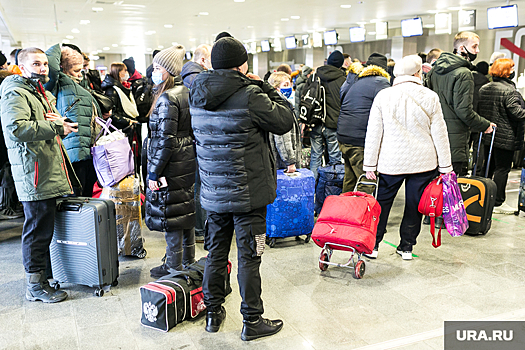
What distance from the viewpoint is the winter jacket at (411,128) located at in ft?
11.6

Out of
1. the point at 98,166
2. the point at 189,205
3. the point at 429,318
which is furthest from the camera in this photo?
the point at 98,166

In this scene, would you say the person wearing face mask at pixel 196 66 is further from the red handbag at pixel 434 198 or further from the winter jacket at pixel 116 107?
the red handbag at pixel 434 198

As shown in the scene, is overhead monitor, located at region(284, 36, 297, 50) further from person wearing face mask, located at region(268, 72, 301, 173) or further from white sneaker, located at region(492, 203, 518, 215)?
person wearing face mask, located at region(268, 72, 301, 173)

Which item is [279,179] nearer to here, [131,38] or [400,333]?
[400,333]

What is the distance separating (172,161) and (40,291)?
125 centimetres

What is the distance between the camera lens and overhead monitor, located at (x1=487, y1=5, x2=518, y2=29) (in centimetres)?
1053

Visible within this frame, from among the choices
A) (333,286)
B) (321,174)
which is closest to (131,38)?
(321,174)

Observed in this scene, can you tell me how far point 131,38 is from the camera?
20.8 m

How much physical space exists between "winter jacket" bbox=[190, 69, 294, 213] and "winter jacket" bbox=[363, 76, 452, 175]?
4.35ft

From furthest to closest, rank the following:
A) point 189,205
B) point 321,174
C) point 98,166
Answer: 1. point 321,174
2. point 98,166
3. point 189,205

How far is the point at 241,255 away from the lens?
2.62 meters


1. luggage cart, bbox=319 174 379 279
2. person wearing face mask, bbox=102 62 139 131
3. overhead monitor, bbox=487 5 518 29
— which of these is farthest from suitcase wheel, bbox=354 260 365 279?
overhead monitor, bbox=487 5 518 29

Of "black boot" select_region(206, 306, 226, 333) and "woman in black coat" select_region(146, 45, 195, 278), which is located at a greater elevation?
"woman in black coat" select_region(146, 45, 195, 278)

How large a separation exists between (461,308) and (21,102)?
3114mm
